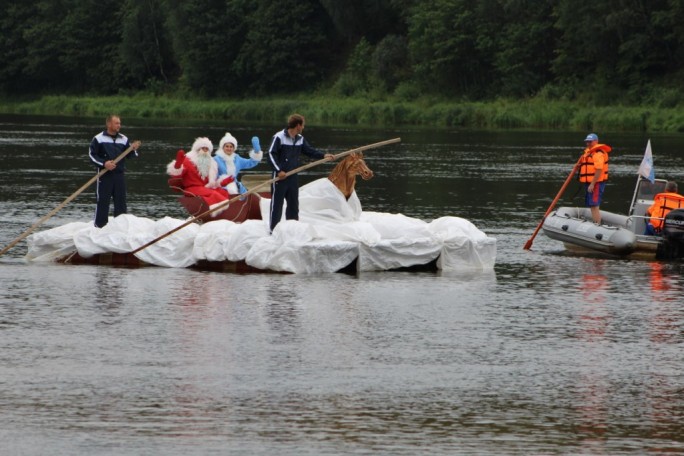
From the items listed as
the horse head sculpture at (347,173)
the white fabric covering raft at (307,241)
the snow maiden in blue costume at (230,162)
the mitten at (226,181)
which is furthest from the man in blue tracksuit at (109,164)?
the horse head sculpture at (347,173)

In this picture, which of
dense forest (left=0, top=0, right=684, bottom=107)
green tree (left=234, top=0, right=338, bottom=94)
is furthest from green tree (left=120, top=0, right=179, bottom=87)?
green tree (left=234, top=0, right=338, bottom=94)

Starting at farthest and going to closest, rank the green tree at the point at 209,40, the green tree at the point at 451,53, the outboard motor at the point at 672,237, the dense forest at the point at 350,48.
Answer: the green tree at the point at 209,40 < the green tree at the point at 451,53 < the dense forest at the point at 350,48 < the outboard motor at the point at 672,237

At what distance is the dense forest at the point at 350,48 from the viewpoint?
71625mm

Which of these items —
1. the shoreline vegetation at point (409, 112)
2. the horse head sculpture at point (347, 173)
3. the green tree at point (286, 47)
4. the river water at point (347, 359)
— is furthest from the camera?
the green tree at point (286, 47)

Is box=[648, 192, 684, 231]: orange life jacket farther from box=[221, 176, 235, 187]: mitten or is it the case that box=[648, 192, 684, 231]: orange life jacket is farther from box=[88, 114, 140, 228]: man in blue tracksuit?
box=[88, 114, 140, 228]: man in blue tracksuit

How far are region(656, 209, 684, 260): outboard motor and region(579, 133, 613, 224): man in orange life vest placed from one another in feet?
7.02

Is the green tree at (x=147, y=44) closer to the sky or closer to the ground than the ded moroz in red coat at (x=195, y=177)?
closer to the sky

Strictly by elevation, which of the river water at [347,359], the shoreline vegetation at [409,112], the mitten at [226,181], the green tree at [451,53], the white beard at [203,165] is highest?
the green tree at [451,53]

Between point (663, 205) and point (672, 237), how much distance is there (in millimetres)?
742

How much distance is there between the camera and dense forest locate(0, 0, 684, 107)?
71625mm

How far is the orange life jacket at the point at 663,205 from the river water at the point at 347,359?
2.80ft

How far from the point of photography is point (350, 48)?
318ft

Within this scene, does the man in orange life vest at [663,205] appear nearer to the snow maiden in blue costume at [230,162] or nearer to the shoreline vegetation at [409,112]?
the snow maiden in blue costume at [230,162]

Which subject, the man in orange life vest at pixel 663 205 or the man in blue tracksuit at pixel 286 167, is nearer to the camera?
the man in blue tracksuit at pixel 286 167
